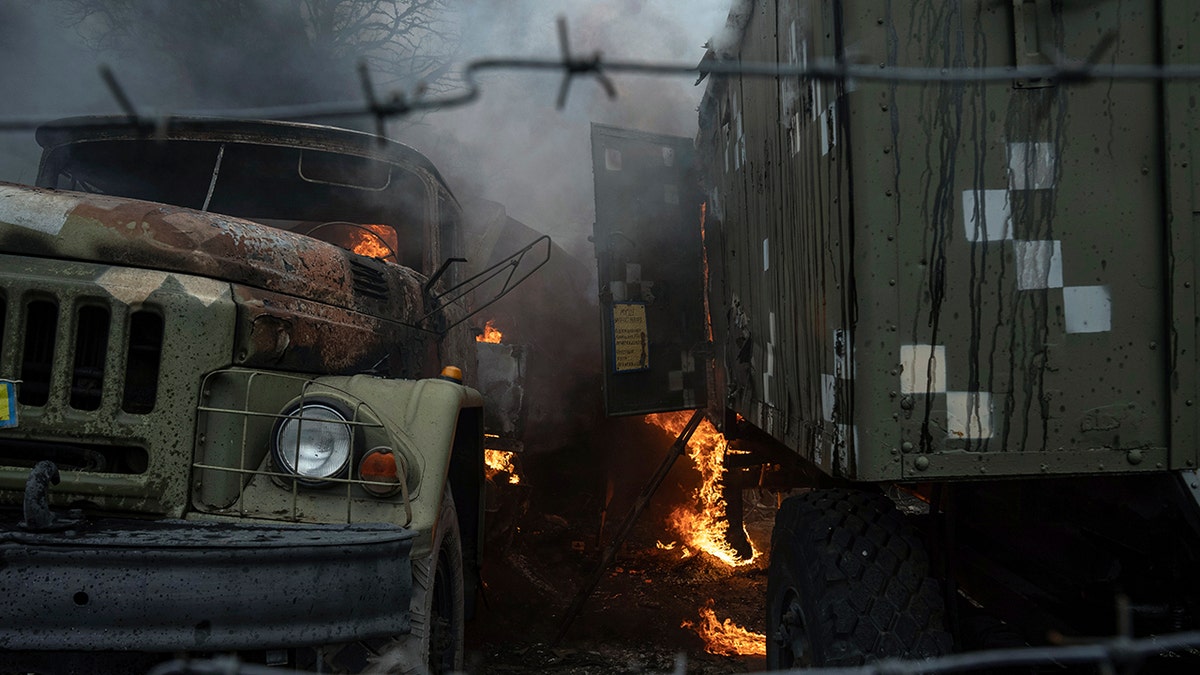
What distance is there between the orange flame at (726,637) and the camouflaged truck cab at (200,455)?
199 centimetres

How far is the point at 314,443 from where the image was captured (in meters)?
2.46

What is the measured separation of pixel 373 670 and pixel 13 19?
9.98 m

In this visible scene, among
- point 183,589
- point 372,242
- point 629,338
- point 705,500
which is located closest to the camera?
point 183,589

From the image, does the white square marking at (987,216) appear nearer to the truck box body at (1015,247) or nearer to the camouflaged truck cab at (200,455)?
the truck box body at (1015,247)

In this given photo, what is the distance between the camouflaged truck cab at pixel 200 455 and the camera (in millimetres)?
1948

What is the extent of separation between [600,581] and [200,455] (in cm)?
400

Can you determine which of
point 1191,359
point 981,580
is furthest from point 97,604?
point 981,580

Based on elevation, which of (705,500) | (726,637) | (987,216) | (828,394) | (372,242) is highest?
(372,242)

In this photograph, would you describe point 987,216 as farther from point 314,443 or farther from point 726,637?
point 726,637

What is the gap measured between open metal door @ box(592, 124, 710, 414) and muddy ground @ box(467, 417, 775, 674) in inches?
55.5

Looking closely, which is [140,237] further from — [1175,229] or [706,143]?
[706,143]

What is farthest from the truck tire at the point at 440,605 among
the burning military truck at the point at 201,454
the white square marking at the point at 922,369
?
the white square marking at the point at 922,369

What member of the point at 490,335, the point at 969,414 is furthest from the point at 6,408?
the point at 490,335

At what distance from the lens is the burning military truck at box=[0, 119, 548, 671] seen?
1.95 meters
